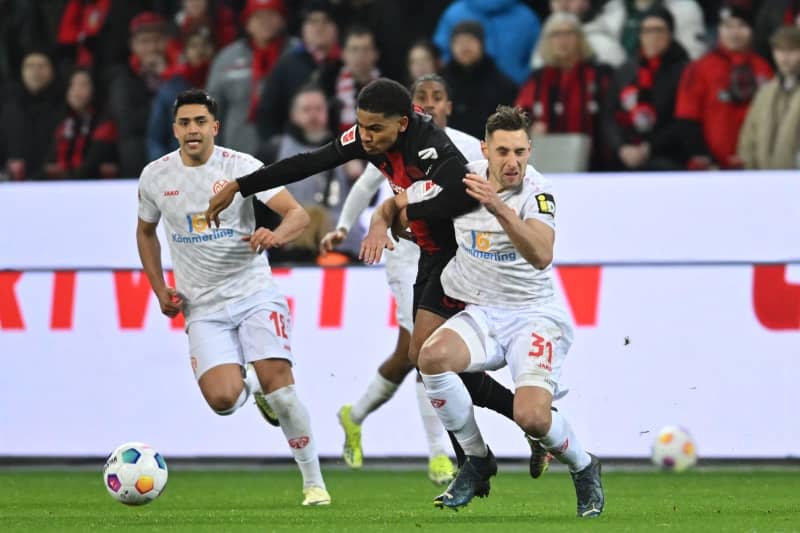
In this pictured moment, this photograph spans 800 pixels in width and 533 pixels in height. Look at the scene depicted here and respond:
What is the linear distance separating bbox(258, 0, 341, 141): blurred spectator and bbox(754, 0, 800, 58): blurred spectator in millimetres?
3671

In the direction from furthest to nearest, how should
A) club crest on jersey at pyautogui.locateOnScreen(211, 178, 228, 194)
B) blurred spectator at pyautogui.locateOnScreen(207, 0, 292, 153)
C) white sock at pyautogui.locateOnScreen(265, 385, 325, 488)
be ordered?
blurred spectator at pyautogui.locateOnScreen(207, 0, 292, 153), club crest on jersey at pyautogui.locateOnScreen(211, 178, 228, 194), white sock at pyautogui.locateOnScreen(265, 385, 325, 488)

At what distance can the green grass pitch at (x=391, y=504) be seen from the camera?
8023 mm

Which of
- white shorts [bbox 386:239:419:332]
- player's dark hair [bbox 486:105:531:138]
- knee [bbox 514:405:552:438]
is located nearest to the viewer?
knee [bbox 514:405:552:438]

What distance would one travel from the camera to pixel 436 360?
8.40 metres

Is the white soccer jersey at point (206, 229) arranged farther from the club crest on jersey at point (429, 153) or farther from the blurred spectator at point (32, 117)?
the blurred spectator at point (32, 117)

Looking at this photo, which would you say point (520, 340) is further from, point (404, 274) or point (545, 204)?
point (404, 274)

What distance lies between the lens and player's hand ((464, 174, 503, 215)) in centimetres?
794

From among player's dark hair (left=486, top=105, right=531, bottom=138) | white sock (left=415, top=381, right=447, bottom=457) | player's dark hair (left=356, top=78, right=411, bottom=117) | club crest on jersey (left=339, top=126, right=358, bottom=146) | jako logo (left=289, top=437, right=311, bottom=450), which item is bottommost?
white sock (left=415, top=381, right=447, bottom=457)

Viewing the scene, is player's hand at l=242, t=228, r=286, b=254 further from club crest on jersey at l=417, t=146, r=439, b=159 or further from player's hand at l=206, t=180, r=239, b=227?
club crest on jersey at l=417, t=146, r=439, b=159

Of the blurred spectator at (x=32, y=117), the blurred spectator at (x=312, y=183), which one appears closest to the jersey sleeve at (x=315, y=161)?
the blurred spectator at (x=312, y=183)

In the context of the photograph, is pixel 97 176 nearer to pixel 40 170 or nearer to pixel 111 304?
pixel 40 170

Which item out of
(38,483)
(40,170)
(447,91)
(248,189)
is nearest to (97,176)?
(40,170)

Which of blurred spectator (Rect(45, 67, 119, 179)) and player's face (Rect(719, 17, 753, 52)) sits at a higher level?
player's face (Rect(719, 17, 753, 52))

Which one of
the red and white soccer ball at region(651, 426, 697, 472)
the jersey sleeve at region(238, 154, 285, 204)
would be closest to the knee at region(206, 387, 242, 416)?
the jersey sleeve at region(238, 154, 285, 204)
